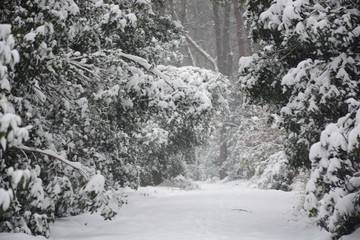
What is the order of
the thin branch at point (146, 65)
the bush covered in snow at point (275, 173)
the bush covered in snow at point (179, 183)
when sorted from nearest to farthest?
1. the thin branch at point (146, 65)
2. the bush covered in snow at point (275, 173)
3. the bush covered in snow at point (179, 183)

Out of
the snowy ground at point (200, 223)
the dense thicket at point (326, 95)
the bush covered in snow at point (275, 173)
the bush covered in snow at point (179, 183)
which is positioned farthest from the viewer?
the bush covered in snow at point (179, 183)

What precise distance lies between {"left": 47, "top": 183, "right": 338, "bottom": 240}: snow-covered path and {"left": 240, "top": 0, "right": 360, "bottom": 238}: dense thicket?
1570 millimetres

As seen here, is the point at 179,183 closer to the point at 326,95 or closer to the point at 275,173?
the point at 275,173

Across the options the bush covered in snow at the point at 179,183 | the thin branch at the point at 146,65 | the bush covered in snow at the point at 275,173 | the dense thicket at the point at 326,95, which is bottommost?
the bush covered in snow at the point at 179,183

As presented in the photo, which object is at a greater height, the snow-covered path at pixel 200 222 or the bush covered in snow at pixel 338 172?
the bush covered in snow at pixel 338 172

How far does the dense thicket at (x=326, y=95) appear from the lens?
503cm

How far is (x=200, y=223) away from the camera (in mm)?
8188

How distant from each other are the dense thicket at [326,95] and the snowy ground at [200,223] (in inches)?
40.5

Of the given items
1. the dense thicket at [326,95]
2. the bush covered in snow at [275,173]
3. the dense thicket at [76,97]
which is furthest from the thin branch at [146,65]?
the bush covered in snow at [275,173]

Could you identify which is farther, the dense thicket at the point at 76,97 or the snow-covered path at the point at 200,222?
the snow-covered path at the point at 200,222

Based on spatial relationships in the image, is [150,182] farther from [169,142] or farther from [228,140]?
[228,140]

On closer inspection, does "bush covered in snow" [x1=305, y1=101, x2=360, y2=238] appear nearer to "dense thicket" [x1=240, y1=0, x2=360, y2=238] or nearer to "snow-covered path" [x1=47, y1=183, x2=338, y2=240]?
"dense thicket" [x1=240, y1=0, x2=360, y2=238]

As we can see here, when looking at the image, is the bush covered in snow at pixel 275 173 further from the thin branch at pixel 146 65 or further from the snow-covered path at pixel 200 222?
the thin branch at pixel 146 65

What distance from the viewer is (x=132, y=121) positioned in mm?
8398
